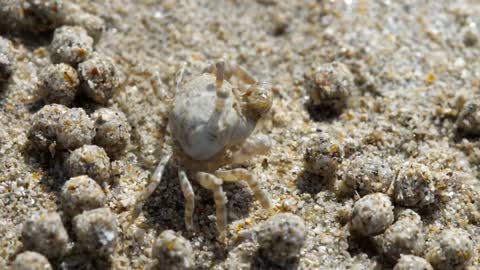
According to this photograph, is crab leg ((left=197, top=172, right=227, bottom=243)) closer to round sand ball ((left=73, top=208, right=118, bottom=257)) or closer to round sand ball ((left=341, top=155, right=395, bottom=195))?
round sand ball ((left=73, top=208, right=118, bottom=257))

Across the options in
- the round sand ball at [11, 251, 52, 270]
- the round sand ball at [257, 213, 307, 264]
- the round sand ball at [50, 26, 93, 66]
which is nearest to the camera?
the round sand ball at [11, 251, 52, 270]

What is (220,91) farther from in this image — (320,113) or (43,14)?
(43,14)

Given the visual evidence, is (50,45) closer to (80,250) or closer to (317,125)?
(80,250)

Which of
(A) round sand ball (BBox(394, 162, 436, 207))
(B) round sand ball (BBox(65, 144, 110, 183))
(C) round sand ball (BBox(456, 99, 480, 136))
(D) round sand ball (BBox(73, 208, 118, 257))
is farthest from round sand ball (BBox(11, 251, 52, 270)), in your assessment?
(C) round sand ball (BBox(456, 99, 480, 136))

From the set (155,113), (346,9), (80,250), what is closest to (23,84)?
(155,113)

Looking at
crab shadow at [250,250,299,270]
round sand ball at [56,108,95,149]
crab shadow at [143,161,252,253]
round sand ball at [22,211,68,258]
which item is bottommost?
crab shadow at [250,250,299,270]

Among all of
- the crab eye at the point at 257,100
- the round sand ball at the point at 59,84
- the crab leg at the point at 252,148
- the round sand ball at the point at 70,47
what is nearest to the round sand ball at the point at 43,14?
the round sand ball at the point at 70,47

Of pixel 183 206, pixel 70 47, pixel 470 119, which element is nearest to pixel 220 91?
pixel 183 206
